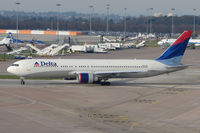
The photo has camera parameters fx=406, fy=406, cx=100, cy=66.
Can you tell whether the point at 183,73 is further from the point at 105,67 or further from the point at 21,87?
the point at 21,87

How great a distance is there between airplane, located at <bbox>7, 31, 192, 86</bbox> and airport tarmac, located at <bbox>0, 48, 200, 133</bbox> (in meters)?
1.78

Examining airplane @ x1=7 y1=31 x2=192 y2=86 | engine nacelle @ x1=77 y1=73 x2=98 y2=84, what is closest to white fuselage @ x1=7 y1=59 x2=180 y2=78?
airplane @ x1=7 y1=31 x2=192 y2=86

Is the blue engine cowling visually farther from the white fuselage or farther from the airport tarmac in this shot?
the white fuselage

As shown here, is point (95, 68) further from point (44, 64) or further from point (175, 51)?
point (175, 51)

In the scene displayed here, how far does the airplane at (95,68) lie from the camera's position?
60094 millimetres

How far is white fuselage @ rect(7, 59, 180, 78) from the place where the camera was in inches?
2366

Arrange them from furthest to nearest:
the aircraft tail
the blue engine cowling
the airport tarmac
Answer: the aircraft tail
the blue engine cowling
the airport tarmac

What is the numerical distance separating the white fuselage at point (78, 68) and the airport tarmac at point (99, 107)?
6.39 feet

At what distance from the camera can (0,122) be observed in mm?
36875

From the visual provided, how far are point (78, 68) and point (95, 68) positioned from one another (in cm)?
267

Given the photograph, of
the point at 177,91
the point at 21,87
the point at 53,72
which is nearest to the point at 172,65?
the point at 177,91

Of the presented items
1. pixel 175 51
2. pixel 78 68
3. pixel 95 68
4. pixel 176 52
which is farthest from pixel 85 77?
pixel 176 52

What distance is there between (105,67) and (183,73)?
27.3 m

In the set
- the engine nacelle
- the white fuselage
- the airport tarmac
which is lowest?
the airport tarmac
